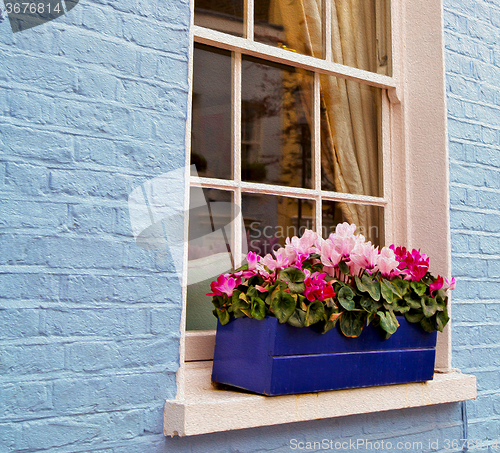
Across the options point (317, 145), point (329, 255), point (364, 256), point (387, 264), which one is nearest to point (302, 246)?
point (329, 255)

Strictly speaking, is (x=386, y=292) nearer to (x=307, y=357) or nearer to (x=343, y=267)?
(x=343, y=267)

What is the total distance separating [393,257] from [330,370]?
467 mm

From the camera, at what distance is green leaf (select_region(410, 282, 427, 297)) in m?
1.90

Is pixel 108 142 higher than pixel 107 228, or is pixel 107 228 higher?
pixel 108 142

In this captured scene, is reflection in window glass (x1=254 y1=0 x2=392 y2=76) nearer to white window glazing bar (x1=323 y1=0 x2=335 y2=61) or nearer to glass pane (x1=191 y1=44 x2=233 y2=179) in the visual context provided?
white window glazing bar (x1=323 y1=0 x2=335 y2=61)

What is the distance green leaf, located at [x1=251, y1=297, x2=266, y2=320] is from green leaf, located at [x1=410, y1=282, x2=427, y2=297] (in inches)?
24.3

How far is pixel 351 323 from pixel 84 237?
2.89 ft

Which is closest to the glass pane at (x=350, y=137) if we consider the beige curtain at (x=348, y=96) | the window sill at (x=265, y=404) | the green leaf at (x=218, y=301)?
the beige curtain at (x=348, y=96)

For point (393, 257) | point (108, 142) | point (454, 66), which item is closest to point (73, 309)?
point (108, 142)

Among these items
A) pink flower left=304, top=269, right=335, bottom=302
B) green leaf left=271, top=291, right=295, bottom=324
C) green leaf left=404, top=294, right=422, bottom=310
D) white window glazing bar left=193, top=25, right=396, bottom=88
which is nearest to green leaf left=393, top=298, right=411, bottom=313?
green leaf left=404, top=294, right=422, bottom=310

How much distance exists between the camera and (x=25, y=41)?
142 centimetres

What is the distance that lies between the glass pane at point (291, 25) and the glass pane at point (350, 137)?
173 millimetres

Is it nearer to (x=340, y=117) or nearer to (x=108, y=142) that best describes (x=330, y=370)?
(x=108, y=142)

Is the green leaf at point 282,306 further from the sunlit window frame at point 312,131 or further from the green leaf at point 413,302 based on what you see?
the green leaf at point 413,302
